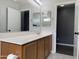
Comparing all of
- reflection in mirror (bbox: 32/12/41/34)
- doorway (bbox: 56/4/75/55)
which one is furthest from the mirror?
doorway (bbox: 56/4/75/55)

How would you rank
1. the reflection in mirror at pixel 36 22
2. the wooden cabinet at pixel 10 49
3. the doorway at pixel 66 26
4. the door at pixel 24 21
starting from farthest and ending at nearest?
the doorway at pixel 66 26, the reflection in mirror at pixel 36 22, the door at pixel 24 21, the wooden cabinet at pixel 10 49

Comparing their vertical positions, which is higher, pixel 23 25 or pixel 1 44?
pixel 23 25

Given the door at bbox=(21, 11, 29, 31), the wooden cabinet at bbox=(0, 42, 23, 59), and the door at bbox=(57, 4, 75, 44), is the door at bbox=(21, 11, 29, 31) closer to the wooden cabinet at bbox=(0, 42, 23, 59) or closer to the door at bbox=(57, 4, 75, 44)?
the wooden cabinet at bbox=(0, 42, 23, 59)

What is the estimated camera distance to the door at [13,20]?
7.04 ft

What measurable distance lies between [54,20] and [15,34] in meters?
2.05

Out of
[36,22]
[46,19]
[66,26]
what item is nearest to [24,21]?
[36,22]

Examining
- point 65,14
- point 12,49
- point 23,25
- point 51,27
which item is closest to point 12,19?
point 23,25

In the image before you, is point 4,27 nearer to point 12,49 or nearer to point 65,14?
point 12,49

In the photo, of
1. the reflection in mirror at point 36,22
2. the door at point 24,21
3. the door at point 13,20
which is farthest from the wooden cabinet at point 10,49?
the reflection in mirror at point 36,22

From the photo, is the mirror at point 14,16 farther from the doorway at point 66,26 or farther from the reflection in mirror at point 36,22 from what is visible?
the doorway at point 66,26

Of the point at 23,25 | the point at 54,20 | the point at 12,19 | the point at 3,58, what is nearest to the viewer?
the point at 3,58

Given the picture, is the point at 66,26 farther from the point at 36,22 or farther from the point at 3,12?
the point at 3,12

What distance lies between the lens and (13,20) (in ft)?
7.39

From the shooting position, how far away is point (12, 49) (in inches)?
60.0
